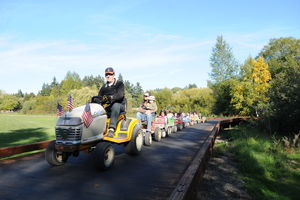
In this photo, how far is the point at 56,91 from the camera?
122 meters

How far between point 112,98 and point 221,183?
3224 millimetres

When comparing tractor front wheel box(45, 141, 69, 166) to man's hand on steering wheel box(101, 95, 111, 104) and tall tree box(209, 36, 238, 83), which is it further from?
tall tree box(209, 36, 238, 83)

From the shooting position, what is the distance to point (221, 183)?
5250mm

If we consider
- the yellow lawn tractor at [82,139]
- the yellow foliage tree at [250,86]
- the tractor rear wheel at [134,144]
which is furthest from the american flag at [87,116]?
the yellow foliage tree at [250,86]

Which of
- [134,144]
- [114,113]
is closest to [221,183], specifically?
[134,144]

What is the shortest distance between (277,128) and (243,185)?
9161 millimetres

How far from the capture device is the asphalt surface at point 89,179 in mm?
3809

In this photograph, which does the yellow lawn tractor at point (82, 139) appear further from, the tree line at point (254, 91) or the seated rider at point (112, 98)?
the tree line at point (254, 91)

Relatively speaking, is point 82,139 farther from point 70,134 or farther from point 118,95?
point 118,95

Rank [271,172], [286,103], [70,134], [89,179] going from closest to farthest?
[89,179]
[70,134]
[271,172]
[286,103]

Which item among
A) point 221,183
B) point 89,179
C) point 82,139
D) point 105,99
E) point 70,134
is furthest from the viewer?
point 105,99

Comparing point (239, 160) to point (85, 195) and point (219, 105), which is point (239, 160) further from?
point (219, 105)

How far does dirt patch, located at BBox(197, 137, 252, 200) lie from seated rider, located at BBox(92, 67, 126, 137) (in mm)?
2515

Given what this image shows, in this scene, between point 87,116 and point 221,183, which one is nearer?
point 87,116
